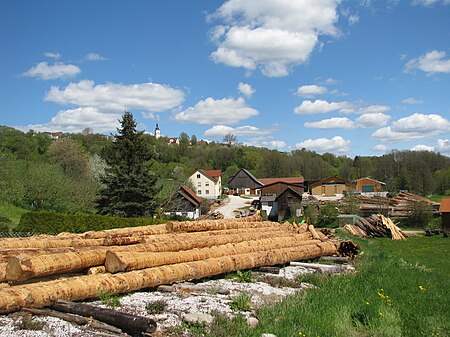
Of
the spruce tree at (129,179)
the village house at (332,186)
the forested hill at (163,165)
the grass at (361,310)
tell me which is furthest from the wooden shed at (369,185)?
the grass at (361,310)

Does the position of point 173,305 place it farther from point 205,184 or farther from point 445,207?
point 205,184

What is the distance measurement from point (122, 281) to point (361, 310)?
422 centimetres

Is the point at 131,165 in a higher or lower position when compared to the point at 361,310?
higher

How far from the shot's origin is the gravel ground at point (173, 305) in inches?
218

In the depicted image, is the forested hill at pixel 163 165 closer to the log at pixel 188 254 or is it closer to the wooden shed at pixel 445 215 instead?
the log at pixel 188 254

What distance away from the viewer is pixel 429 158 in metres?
94.8

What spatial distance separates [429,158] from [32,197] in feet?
277

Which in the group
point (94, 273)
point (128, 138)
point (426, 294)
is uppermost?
point (128, 138)

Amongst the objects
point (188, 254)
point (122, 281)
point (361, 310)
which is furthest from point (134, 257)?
point (361, 310)

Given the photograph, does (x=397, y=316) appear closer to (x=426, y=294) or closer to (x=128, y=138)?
(x=426, y=294)

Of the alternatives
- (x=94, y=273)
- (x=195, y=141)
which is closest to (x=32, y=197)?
(x=94, y=273)

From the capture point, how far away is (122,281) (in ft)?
25.2

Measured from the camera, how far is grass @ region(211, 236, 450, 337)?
6160 millimetres

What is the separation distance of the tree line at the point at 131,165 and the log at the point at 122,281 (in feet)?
67.1
